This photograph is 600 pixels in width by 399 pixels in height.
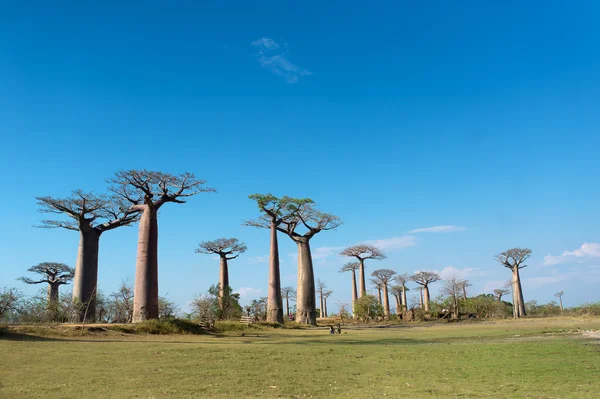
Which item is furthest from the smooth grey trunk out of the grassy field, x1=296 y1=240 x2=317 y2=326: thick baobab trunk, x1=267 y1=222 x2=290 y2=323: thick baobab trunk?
the grassy field

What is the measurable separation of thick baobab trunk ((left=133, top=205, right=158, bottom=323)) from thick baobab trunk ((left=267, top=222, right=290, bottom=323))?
13.9 m

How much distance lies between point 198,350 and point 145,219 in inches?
512

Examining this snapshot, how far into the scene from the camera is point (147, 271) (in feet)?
78.5

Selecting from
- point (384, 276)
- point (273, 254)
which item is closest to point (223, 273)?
point (273, 254)

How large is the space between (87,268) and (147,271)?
9056 millimetres

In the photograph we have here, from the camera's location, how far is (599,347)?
44.7 ft

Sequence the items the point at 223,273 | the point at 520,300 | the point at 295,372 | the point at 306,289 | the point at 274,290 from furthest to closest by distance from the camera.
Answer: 1. the point at 520,300
2. the point at 223,273
3. the point at 306,289
4. the point at 274,290
5. the point at 295,372

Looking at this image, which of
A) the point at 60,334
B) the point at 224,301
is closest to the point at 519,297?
the point at 224,301

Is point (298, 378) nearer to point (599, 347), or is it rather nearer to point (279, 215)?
point (599, 347)

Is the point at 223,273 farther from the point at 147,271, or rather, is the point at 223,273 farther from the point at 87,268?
the point at 147,271

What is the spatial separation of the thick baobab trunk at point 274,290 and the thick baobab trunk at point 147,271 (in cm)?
1392

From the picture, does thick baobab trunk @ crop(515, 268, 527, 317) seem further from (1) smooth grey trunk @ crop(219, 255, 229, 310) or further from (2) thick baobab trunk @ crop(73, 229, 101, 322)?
(2) thick baobab trunk @ crop(73, 229, 101, 322)

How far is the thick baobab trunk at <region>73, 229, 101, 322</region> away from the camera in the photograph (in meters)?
29.6

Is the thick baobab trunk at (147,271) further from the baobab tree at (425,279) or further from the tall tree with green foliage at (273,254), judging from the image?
the baobab tree at (425,279)
